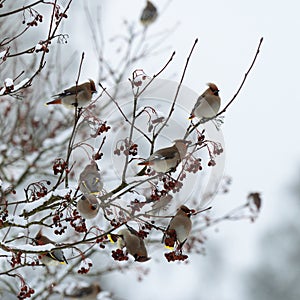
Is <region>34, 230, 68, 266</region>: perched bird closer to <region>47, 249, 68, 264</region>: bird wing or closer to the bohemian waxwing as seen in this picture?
<region>47, 249, 68, 264</region>: bird wing

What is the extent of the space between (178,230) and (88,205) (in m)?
0.29

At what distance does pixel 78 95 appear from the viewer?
7.07ft

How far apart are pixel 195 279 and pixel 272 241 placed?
2276 millimetres

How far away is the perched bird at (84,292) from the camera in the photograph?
3.62 m

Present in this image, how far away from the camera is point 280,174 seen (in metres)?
19.5

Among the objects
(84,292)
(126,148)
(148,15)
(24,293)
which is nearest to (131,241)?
(126,148)

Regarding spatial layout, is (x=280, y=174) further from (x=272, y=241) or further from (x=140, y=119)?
(x=140, y=119)

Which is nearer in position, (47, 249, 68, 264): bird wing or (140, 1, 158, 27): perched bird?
(47, 249, 68, 264): bird wing

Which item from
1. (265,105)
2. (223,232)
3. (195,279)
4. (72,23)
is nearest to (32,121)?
(72,23)

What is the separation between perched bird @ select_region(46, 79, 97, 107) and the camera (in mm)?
2164

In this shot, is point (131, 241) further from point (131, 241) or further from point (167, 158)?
point (167, 158)

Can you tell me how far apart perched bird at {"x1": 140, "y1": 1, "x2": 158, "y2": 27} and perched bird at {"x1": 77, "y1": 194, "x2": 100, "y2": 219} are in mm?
3205

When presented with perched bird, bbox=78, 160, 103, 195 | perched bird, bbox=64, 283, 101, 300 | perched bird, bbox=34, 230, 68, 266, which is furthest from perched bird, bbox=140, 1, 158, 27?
perched bird, bbox=78, 160, 103, 195

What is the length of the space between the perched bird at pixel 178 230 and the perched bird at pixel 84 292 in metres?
1.75
